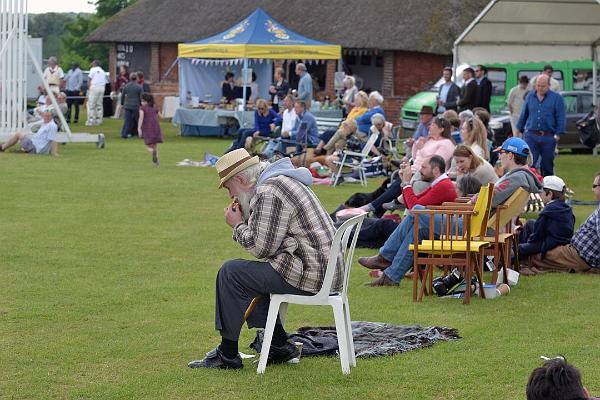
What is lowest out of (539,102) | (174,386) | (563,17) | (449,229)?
(174,386)

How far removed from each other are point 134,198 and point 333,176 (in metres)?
4.19

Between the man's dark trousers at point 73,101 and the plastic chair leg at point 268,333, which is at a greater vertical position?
the man's dark trousers at point 73,101

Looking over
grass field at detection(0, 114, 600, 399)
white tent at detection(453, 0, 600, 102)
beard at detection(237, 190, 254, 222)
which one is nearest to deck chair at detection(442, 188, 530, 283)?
grass field at detection(0, 114, 600, 399)

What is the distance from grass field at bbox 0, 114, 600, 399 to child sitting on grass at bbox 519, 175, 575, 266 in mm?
442

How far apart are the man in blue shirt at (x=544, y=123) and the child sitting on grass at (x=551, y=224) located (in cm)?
739

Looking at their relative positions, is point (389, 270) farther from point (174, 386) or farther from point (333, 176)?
point (333, 176)

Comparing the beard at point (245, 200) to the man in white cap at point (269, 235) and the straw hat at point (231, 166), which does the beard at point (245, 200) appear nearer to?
the man in white cap at point (269, 235)

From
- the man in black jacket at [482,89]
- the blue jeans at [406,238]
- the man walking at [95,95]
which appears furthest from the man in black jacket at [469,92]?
the man walking at [95,95]

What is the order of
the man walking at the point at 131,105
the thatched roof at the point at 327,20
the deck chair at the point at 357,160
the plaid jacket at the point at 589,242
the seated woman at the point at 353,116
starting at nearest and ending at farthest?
the plaid jacket at the point at 589,242 < the deck chair at the point at 357,160 < the seated woman at the point at 353,116 < the man walking at the point at 131,105 < the thatched roof at the point at 327,20

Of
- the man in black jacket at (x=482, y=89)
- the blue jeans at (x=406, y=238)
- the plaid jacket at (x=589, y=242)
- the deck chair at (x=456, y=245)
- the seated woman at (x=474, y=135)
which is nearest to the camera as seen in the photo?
the deck chair at (x=456, y=245)

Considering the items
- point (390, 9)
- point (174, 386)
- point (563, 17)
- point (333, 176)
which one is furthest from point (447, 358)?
point (390, 9)

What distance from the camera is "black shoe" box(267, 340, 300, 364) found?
8.18 metres

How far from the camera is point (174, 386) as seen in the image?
760cm

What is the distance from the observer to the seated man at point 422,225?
11352 millimetres
